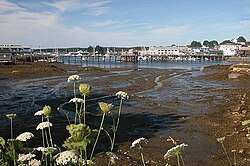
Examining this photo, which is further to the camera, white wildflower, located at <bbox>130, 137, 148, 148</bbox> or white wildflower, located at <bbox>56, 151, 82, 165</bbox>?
white wildflower, located at <bbox>130, 137, 148, 148</bbox>

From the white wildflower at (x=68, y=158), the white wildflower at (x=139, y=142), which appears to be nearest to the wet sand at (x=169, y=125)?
the white wildflower at (x=139, y=142)

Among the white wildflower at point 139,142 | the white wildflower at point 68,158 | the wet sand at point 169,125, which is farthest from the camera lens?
the wet sand at point 169,125

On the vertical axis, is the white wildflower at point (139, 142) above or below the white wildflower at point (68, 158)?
below

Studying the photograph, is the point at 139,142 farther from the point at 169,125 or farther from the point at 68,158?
the point at 169,125

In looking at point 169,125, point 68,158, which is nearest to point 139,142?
point 68,158

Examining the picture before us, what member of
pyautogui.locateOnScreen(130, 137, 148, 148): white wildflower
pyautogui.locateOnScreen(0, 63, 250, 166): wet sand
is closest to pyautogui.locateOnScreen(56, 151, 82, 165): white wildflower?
pyautogui.locateOnScreen(130, 137, 148, 148): white wildflower

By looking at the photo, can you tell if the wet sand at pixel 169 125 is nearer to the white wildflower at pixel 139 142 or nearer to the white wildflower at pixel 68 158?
the white wildflower at pixel 139 142

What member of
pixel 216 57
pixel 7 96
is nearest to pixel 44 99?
pixel 7 96

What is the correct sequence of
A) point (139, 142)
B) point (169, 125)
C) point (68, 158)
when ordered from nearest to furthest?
point (68, 158) → point (139, 142) → point (169, 125)

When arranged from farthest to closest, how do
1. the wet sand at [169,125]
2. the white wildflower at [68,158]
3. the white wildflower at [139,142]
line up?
the wet sand at [169,125], the white wildflower at [139,142], the white wildflower at [68,158]

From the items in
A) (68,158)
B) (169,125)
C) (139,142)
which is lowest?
(169,125)

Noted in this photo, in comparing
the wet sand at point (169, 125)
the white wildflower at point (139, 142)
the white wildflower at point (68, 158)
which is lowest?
the wet sand at point (169, 125)

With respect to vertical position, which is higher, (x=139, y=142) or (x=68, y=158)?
(x=68, y=158)

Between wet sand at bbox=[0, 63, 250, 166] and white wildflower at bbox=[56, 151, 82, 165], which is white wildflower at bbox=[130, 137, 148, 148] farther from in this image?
wet sand at bbox=[0, 63, 250, 166]
